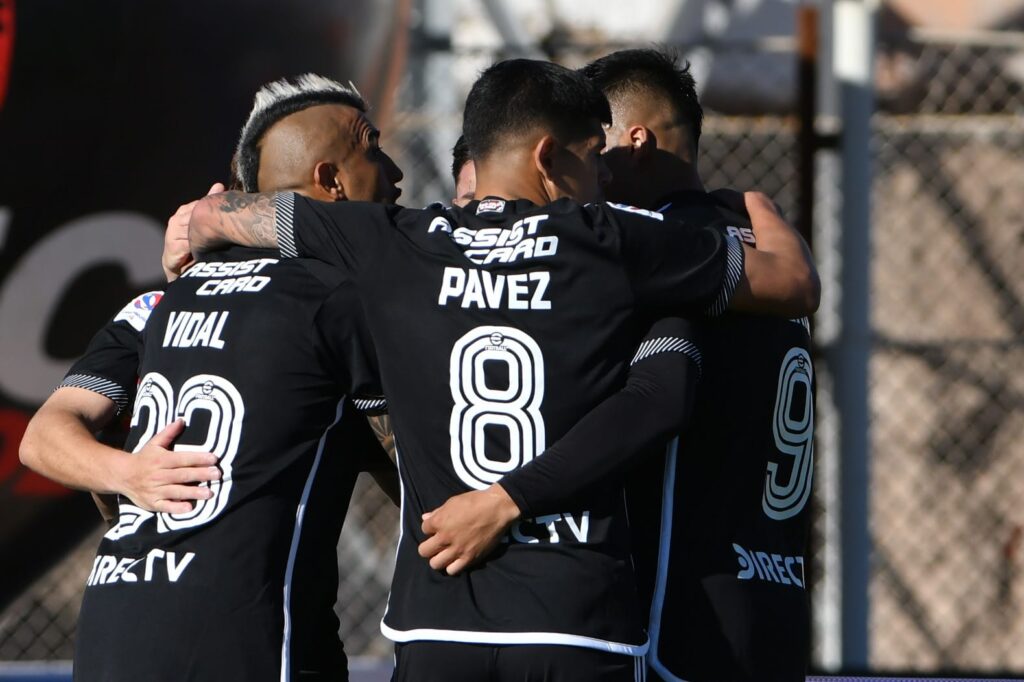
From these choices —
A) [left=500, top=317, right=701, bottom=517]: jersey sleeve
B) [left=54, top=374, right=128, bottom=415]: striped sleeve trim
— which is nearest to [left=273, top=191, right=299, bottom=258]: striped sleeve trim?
[left=54, top=374, right=128, bottom=415]: striped sleeve trim

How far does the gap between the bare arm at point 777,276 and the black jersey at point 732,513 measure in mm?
60

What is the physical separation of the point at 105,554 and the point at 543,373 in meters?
0.89

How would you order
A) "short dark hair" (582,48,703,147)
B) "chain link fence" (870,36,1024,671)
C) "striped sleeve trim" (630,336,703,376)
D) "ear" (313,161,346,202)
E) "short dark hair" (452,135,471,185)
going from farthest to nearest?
"chain link fence" (870,36,1024,671) → "short dark hair" (452,135,471,185) → "short dark hair" (582,48,703,147) → "ear" (313,161,346,202) → "striped sleeve trim" (630,336,703,376)

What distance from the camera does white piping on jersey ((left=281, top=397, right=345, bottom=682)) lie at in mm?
2453

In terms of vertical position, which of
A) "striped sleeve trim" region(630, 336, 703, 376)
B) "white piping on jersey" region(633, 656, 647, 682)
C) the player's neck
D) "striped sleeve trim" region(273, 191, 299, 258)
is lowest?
"white piping on jersey" region(633, 656, 647, 682)

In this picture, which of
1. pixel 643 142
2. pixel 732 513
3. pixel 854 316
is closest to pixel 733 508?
pixel 732 513

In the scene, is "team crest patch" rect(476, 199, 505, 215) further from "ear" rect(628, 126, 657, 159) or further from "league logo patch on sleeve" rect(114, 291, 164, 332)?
"league logo patch on sleeve" rect(114, 291, 164, 332)

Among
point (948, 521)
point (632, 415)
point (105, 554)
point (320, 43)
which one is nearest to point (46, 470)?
point (105, 554)

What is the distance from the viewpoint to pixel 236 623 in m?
2.42

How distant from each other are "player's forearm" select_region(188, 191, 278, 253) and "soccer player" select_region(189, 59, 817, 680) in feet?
0.28

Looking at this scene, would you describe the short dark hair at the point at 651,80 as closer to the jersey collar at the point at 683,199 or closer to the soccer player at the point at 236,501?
the jersey collar at the point at 683,199

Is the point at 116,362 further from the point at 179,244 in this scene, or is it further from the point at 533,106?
the point at 533,106

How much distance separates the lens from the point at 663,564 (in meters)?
2.50

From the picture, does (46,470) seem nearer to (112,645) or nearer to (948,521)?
(112,645)
